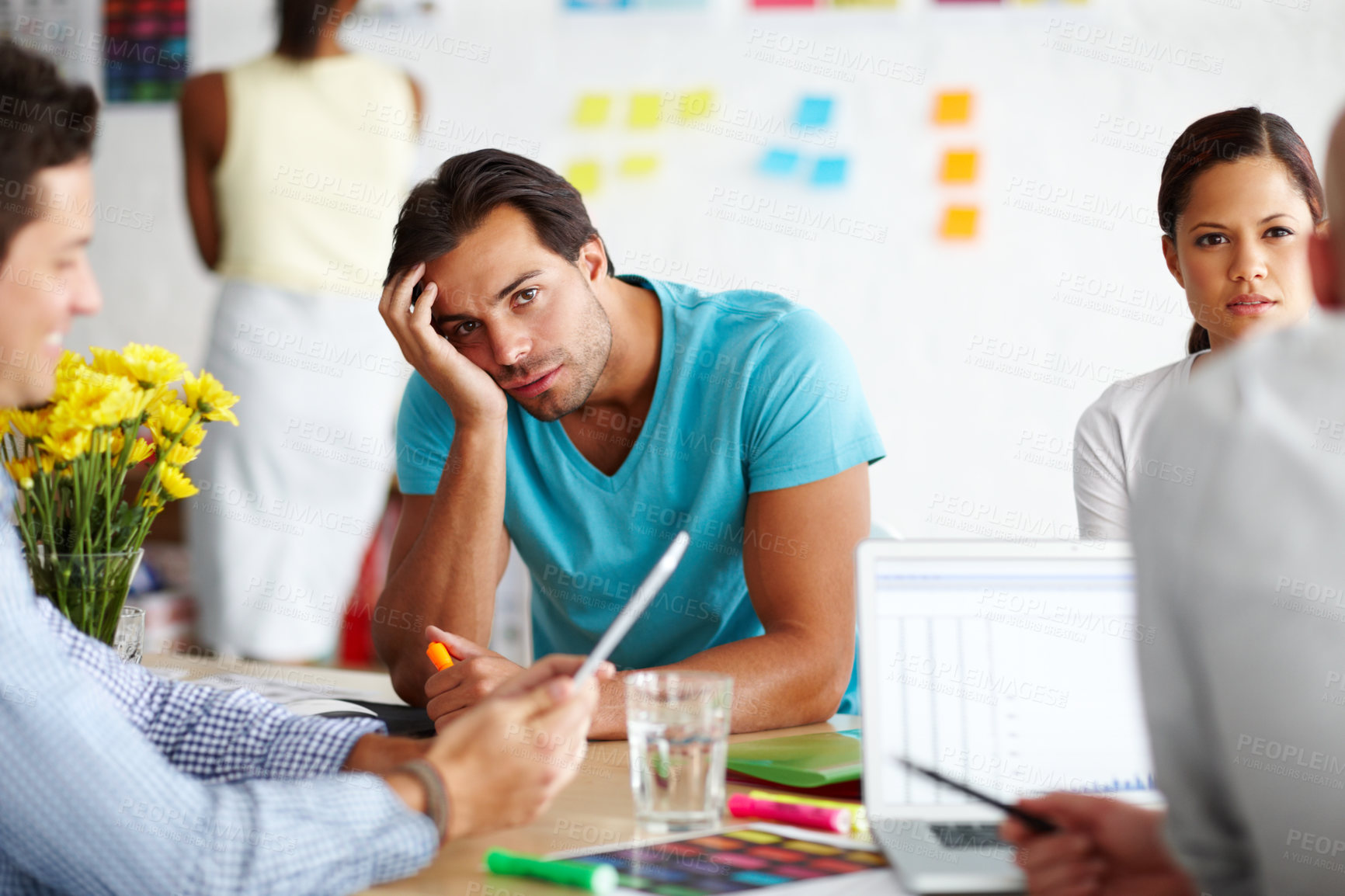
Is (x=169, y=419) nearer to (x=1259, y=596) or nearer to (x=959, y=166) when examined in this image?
(x=1259, y=596)

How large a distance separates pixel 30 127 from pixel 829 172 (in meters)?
2.42

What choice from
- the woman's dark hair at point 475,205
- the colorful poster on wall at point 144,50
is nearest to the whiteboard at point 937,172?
the colorful poster on wall at point 144,50

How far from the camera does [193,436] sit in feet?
3.76

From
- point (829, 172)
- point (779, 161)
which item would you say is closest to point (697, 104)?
point (779, 161)

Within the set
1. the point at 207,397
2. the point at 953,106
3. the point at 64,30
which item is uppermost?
the point at 64,30

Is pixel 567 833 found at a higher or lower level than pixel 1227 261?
lower

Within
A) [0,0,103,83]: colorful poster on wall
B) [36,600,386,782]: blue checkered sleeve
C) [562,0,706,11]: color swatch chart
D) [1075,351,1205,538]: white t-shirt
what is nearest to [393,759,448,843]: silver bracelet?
[36,600,386,782]: blue checkered sleeve

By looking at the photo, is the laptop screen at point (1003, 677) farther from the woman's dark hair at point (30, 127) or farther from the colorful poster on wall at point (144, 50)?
the colorful poster on wall at point (144, 50)

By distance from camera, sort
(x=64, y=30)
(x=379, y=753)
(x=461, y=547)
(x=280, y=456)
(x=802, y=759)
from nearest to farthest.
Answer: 1. (x=379, y=753)
2. (x=802, y=759)
3. (x=461, y=547)
4. (x=280, y=456)
5. (x=64, y=30)

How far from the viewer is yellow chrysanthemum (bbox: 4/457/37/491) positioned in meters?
1.06

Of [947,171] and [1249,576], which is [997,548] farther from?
[947,171]

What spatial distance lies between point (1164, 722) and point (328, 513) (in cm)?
262

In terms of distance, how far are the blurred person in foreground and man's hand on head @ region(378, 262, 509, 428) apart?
3.48 feet

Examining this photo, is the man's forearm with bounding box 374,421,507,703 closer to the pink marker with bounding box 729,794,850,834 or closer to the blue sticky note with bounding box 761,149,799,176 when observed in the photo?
the pink marker with bounding box 729,794,850,834
